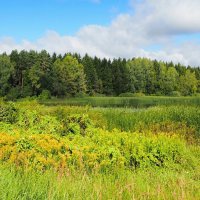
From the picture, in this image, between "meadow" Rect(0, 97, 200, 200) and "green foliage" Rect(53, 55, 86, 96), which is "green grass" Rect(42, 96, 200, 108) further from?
"meadow" Rect(0, 97, 200, 200)

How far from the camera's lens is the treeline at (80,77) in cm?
7238

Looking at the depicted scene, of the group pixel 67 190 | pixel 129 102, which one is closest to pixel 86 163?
pixel 67 190

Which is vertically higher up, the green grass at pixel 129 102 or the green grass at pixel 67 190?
the green grass at pixel 67 190

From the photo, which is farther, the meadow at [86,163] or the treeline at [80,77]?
the treeline at [80,77]

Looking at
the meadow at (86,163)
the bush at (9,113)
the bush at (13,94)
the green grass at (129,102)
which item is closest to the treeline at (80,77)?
the bush at (13,94)

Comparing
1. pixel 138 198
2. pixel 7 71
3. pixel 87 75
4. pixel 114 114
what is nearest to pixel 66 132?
pixel 138 198

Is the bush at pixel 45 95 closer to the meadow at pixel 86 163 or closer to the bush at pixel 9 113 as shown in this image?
the bush at pixel 9 113

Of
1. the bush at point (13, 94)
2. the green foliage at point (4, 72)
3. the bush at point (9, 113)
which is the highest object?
the green foliage at point (4, 72)

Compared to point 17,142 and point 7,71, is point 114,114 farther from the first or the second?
point 7,71

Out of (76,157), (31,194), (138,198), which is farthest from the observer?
(76,157)

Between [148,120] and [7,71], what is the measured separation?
59.3m

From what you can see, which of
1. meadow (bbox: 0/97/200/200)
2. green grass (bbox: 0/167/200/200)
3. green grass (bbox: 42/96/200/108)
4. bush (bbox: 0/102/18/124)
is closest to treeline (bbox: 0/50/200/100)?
green grass (bbox: 42/96/200/108)

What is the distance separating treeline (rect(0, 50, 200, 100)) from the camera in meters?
72.4

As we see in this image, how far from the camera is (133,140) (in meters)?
8.87
